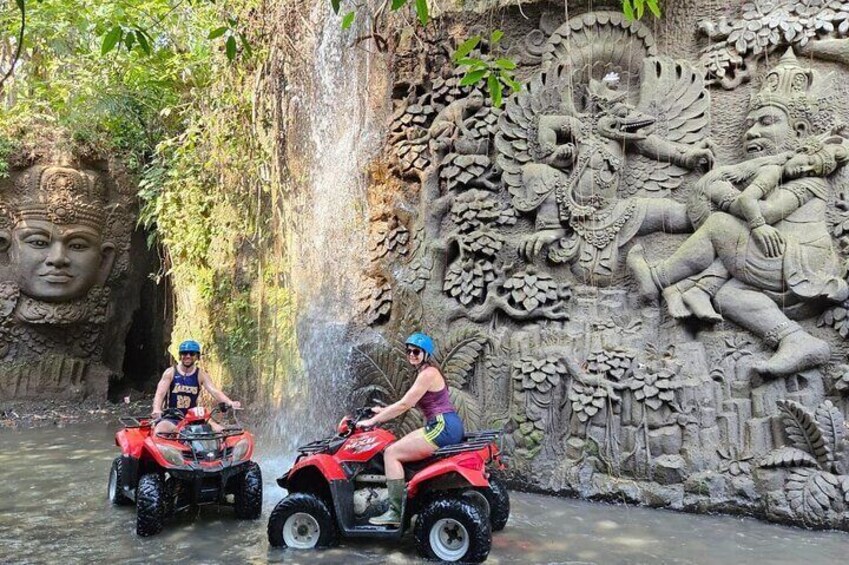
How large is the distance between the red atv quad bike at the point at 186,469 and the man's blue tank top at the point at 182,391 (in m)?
0.24

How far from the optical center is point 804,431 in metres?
5.46

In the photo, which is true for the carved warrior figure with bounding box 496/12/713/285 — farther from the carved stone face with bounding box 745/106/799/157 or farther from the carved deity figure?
the carved deity figure

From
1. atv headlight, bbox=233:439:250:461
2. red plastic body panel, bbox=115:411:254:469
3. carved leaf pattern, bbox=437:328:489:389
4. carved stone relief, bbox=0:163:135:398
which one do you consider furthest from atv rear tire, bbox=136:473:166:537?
carved stone relief, bbox=0:163:135:398

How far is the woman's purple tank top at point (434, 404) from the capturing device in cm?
434

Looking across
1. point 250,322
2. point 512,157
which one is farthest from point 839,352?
point 250,322

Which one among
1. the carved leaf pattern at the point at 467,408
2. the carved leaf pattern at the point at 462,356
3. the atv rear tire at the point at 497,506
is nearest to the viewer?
the atv rear tire at the point at 497,506

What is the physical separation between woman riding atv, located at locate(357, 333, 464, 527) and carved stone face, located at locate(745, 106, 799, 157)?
3923 mm

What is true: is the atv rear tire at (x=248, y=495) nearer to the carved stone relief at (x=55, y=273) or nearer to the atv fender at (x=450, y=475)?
the atv fender at (x=450, y=475)

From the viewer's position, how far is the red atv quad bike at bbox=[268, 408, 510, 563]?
415 centimetres

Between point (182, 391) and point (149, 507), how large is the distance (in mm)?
976

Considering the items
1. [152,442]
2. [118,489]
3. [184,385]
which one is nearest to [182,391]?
[184,385]

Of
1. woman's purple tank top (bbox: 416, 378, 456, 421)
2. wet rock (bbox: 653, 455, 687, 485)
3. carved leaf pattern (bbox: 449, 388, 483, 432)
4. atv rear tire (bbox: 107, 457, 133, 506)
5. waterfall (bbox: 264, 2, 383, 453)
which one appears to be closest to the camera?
woman's purple tank top (bbox: 416, 378, 456, 421)

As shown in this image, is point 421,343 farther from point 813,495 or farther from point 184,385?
point 813,495

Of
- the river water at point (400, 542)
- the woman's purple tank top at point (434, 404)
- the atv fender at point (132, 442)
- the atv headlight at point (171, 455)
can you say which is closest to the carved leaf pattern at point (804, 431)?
the river water at point (400, 542)
